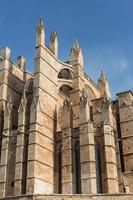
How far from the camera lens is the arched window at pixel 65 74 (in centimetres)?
2881

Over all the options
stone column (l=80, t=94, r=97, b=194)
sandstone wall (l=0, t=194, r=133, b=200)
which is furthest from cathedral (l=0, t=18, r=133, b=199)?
sandstone wall (l=0, t=194, r=133, b=200)

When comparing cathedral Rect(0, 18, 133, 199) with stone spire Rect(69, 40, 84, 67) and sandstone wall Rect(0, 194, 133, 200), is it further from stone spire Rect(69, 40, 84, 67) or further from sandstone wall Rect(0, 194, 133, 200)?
sandstone wall Rect(0, 194, 133, 200)

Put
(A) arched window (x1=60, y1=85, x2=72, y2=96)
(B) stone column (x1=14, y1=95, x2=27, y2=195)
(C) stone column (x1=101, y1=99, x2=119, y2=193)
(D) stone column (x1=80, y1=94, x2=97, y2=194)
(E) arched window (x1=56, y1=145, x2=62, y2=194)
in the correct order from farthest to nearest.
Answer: (A) arched window (x1=60, y1=85, x2=72, y2=96) < (E) arched window (x1=56, y1=145, x2=62, y2=194) < (B) stone column (x1=14, y1=95, x2=27, y2=195) < (C) stone column (x1=101, y1=99, x2=119, y2=193) < (D) stone column (x1=80, y1=94, x2=97, y2=194)

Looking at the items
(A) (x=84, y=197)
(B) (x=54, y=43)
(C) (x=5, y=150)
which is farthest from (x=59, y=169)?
(B) (x=54, y=43)

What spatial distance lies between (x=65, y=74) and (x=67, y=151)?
30.7 ft

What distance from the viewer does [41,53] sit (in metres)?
24.4

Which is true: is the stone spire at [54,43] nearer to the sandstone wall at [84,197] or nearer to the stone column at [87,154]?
the stone column at [87,154]

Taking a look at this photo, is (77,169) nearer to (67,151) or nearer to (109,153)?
(67,151)

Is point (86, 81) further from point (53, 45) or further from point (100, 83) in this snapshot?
point (53, 45)

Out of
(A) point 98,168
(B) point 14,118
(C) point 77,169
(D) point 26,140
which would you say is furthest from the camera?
(B) point 14,118

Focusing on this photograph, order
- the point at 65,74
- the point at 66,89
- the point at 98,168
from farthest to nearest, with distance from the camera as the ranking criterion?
the point at 65,74, the point at 66,89, the point at 98,168

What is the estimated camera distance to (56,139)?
23.6 meters

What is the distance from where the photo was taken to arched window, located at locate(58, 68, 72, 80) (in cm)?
2881

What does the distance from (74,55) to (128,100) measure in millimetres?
7240
